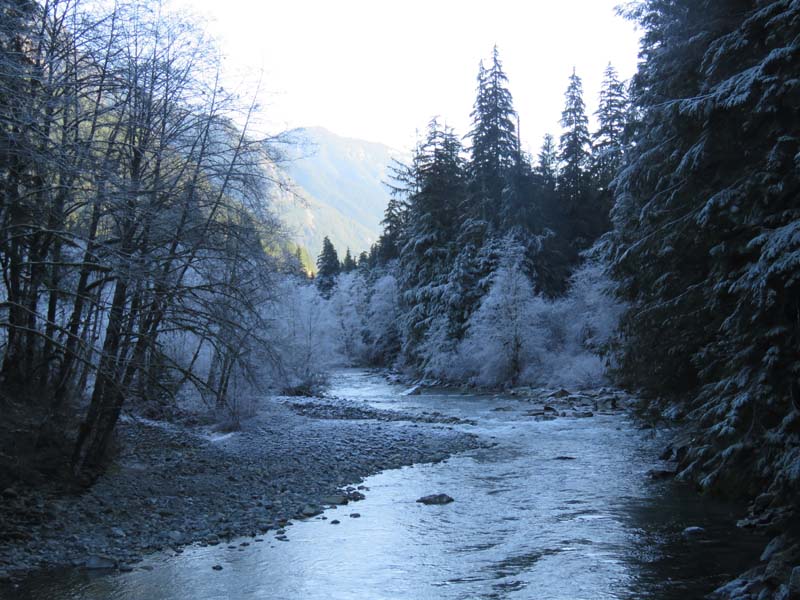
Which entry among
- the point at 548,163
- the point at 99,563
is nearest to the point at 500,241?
the point at 548,163

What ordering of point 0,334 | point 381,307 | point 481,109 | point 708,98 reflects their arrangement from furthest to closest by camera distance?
point 381,307
point 481,109
point 0,334
point 708,98

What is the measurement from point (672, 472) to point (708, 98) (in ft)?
23.0

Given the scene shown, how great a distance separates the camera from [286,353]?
15.4 meters

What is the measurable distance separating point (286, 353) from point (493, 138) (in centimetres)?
2972

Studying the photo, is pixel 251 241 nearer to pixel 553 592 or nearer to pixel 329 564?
pixel 329 564

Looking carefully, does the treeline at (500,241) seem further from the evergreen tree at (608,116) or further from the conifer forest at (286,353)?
the conifer forest at (286,353)

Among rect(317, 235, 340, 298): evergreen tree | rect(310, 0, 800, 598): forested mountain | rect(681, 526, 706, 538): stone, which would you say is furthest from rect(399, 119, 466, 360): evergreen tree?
rect(317, 235, 340, 298): evergreen tree

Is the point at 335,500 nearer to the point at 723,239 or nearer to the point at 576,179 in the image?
the point at 723,239

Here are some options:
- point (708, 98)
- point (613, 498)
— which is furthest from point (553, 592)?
point (708, 98)

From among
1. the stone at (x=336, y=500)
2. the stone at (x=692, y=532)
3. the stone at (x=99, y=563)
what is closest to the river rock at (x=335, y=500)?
the stone at (x=336, y=500)

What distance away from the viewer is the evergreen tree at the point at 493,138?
4100 cm

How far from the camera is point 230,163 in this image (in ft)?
36.0

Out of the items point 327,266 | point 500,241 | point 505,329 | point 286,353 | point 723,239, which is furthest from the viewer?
point 327,266

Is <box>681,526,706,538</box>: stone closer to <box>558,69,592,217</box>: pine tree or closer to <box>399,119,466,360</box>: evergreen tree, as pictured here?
<box>399,119,466,360</box>: evergreen tree
